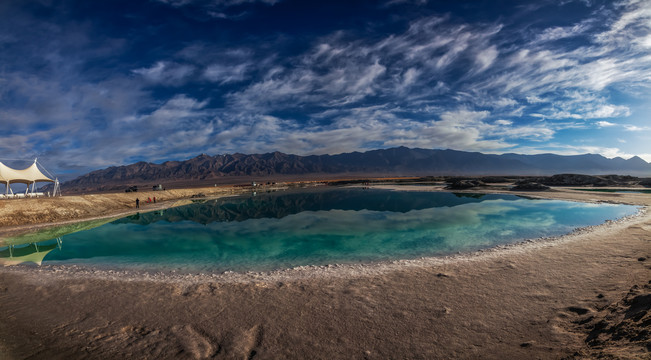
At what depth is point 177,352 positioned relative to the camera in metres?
5.44

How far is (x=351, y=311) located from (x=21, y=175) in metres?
55.2

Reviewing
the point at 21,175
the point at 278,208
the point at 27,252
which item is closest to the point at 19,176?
the point at 21,175

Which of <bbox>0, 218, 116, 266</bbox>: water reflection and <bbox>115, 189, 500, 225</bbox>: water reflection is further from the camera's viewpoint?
<bbox>115, 189, 500, 225</bbox>: water reflection

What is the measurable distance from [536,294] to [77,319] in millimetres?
13104

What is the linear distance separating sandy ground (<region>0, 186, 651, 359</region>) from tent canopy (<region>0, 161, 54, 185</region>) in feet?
127

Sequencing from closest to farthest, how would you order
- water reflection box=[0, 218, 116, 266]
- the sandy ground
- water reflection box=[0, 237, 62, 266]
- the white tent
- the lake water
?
the sandy ground → the lake water → water reflection box=[0, 237, 62, 266] → water reflection box=[0, 218, 116, 266] → the white tent

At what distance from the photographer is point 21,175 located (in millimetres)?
37000

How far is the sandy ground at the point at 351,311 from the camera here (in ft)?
17.3

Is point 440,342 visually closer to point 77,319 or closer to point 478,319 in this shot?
point 478,319

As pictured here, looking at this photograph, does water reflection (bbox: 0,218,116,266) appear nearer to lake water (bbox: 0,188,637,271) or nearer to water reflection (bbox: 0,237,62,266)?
water reflection (bbox: 0,237,62,266)

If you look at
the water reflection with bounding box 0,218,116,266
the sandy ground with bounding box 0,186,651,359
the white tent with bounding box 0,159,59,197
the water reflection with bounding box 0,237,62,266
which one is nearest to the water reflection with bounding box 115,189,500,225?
the water reflection with bounding box 0,218,116,266

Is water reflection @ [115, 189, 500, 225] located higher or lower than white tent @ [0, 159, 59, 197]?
lower

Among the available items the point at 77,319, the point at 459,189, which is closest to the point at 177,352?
the point at 77,319

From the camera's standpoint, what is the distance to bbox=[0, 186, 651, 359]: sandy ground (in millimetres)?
5273
